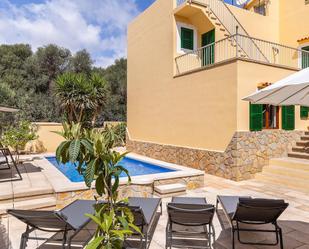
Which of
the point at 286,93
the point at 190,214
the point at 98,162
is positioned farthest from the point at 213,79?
the point at 98,162

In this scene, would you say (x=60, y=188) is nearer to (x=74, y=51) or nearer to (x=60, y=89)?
(x=60, y=89)

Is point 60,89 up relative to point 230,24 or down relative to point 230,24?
down

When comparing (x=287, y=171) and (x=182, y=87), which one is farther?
A: (x=182, y=87)

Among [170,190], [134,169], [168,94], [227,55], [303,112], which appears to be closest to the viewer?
[170,190]

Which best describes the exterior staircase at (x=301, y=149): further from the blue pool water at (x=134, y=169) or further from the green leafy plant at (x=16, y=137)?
the green leafy plant at (x=16, y=137)

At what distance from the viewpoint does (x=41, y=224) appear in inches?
148

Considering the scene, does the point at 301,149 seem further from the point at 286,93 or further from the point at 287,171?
the point at 286,93

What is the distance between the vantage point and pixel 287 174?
9430mm

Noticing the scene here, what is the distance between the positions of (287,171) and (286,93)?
247 inches

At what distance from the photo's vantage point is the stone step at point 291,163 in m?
9.33

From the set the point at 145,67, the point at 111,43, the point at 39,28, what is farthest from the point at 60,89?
the point at 111,43

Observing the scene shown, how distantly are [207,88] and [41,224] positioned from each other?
917cm

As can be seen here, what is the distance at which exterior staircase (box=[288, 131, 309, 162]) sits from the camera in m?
10.3

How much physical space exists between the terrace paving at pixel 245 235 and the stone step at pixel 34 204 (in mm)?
313
